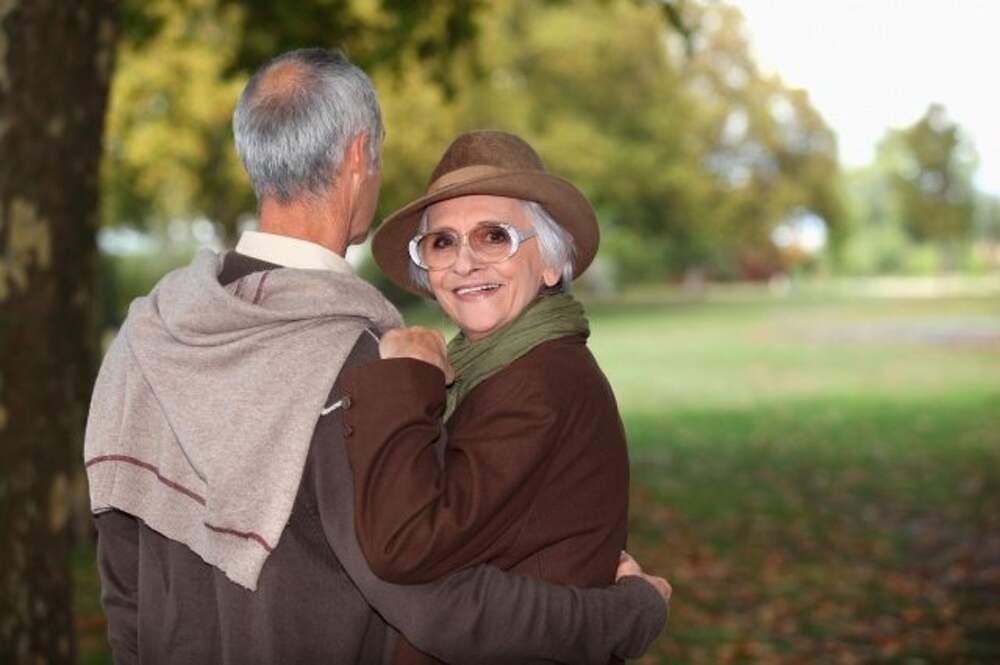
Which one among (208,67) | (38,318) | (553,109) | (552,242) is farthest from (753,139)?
(552,242)

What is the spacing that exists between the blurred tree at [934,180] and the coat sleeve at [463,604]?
114206 mm

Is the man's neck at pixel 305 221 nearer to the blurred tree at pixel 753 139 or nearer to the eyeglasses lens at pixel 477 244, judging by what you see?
the eyeglasses lens at pixel 477 244

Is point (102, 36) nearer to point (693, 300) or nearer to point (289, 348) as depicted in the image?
point (289, 348)

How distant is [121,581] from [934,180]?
11564 centimetres

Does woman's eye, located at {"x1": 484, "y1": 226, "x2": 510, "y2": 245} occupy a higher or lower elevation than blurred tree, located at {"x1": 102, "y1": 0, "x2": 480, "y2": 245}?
lower

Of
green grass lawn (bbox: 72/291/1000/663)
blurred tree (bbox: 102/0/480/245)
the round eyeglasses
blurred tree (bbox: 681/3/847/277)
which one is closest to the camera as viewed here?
the round eyeglasses

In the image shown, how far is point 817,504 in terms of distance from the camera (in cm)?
1274

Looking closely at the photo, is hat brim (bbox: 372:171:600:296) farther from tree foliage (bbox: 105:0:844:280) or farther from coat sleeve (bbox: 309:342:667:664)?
tree foliage (bbox: 105:0:844:280)

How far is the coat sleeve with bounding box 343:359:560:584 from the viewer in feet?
7.86

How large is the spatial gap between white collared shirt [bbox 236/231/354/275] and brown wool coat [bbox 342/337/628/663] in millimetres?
222

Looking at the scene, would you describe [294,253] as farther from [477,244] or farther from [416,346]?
[477,244]

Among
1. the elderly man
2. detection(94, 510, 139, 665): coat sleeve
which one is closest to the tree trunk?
detection(94, 510, 139, 665): coat sleeve

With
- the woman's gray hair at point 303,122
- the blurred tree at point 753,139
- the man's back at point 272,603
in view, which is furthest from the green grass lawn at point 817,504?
the blurred tree at point 753,139

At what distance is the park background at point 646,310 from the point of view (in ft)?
19.7
